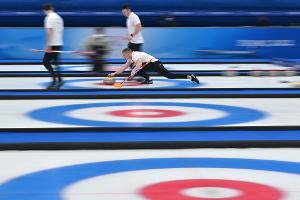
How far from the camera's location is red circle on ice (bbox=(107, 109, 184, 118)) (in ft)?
28.2

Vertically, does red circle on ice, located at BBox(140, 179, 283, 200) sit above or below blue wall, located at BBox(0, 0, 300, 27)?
below

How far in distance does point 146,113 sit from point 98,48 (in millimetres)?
6675

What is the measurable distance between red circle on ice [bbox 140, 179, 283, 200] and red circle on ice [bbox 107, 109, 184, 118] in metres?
3.66

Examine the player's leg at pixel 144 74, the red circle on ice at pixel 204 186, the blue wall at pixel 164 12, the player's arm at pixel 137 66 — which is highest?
the blue wall at pixel 164 12

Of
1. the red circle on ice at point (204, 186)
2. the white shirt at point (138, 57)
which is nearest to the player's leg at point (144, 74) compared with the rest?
the white shirt at point (138, 57)

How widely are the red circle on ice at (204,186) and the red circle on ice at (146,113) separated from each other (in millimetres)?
3663

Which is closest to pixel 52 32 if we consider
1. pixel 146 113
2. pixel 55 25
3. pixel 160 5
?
pixel 55 25

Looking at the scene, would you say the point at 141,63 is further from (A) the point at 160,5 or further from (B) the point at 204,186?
(A) the point at 160,5

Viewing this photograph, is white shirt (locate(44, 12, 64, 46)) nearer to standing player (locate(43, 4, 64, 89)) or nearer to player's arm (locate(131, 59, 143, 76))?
standing player (locate(43, 4, 64, 89))

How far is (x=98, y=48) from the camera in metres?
15.2

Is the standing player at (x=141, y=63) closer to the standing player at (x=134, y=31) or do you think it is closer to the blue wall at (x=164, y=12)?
the standing player at (x=134, y=31)

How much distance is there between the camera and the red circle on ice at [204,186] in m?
4.46

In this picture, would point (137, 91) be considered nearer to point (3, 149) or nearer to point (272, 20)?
point (3, 149)

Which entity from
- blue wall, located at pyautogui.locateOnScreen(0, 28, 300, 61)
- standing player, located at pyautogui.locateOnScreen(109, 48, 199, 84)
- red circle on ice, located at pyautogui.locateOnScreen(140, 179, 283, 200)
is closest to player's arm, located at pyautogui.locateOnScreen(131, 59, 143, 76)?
standing player, located at pyautogui.locateOnScreen(109, 48, 199, 84)
